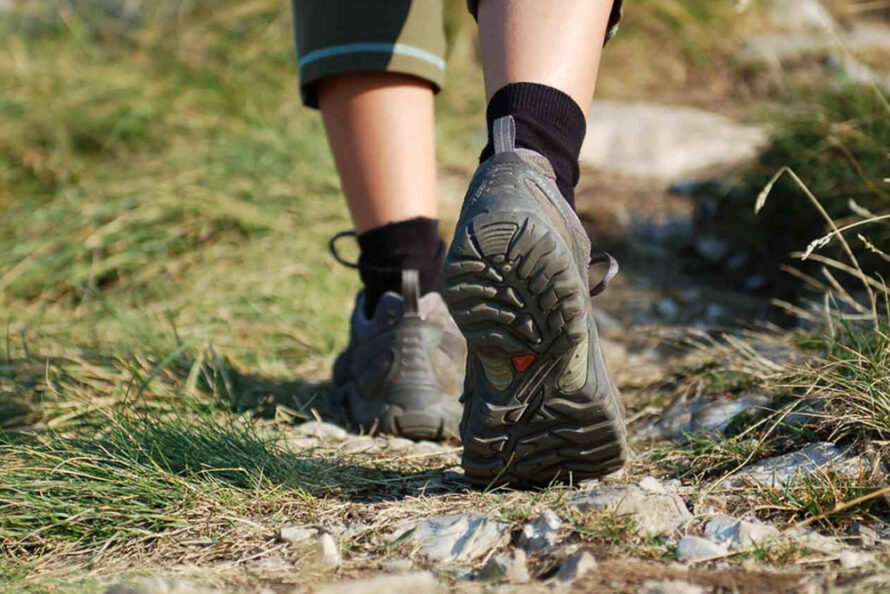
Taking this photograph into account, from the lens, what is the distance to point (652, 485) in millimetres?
1289

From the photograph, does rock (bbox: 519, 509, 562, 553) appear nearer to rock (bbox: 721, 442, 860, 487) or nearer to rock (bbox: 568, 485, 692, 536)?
rock (bbox: 568, 485, 692, 536)

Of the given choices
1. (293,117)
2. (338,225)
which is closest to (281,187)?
(338,225)

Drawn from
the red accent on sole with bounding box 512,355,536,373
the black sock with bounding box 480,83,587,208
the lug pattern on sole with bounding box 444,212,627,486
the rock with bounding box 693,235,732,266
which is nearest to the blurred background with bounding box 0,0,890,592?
the rock with bounding box 693,235,732,266

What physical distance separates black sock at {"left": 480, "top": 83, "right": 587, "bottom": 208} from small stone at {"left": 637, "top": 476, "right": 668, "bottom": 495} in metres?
0.37

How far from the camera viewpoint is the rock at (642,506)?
3.77 ft

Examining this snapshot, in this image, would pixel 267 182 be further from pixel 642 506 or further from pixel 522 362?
pixel 642 506

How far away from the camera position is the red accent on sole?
1.20 m

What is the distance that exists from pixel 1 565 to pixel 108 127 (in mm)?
2493

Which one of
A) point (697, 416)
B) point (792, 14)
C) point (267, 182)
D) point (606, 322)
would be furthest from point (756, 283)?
point (792, 14)

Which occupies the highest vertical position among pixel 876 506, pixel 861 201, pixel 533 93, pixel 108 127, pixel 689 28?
pixel 689 28

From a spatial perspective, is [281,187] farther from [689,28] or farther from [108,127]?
[689,28]

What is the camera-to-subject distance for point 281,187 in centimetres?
304

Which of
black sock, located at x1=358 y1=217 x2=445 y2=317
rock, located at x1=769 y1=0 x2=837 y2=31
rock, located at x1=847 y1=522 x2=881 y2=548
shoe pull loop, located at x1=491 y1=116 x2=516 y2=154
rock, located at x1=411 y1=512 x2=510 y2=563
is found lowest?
rock, located at x1=847 y1=522 x2=881 y2=548

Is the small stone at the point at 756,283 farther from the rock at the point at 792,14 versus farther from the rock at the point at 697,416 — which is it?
the rock at the point at 792,14
